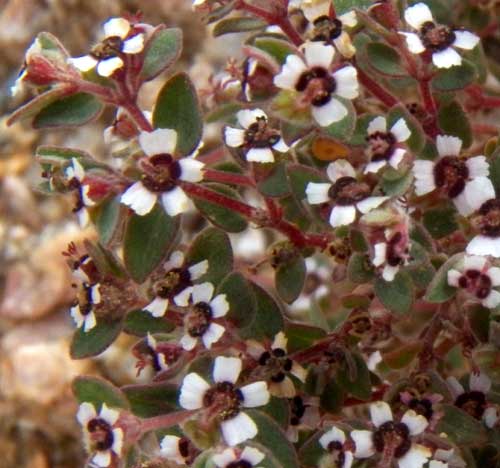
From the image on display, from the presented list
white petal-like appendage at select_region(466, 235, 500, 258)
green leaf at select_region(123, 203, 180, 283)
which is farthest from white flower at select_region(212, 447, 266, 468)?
white petal-like appendage at select_region(466, 235, 500, 258)

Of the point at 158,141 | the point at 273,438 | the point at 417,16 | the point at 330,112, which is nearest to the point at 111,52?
the point at 158,141

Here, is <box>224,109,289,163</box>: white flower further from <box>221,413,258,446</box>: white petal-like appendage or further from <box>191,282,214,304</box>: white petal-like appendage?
<box>221,413,258,446</box>: white petal-like appendage

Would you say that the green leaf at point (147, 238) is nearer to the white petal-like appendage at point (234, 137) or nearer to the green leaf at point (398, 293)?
the white petal-like appendage at point (234, 137)

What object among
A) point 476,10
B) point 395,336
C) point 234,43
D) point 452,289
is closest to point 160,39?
point 452,289

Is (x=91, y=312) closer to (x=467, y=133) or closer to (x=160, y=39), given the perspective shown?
(x=160, y=39)

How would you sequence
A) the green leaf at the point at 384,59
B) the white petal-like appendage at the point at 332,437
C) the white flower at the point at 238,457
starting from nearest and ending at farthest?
the white flower at the point at 238,457 → the white petal-like appendage at the point at 332,437 → the green leaf at the point at 384,59

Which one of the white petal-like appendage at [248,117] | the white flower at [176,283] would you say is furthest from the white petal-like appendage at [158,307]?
Result: the white petal-like appendage at [248,117]
